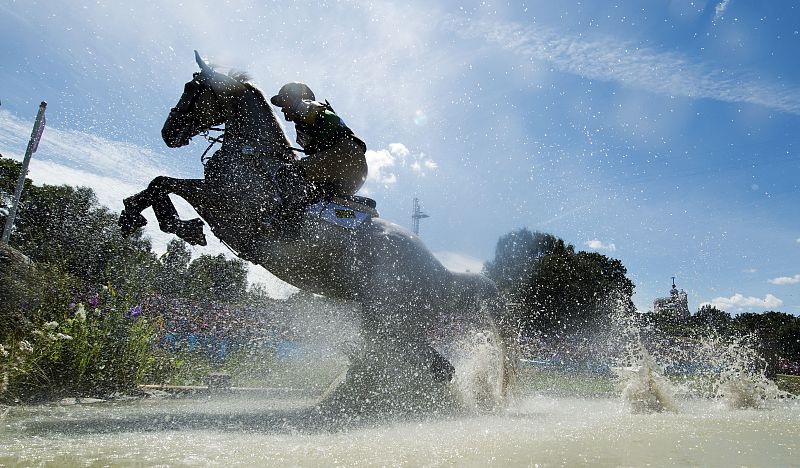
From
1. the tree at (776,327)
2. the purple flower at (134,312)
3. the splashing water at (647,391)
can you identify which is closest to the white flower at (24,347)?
the purple flower at (134,312)

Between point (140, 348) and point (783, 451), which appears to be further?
point (140, 348)

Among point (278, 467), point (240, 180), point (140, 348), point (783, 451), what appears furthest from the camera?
point (140, 348)

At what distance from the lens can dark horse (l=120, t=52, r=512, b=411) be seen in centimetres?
373

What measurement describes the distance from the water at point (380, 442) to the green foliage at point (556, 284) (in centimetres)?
3490

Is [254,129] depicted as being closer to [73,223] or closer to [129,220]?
[129,220]

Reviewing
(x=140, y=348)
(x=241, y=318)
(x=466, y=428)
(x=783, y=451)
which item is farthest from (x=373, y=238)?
(x=241, y=318)

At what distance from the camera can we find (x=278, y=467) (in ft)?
5.73

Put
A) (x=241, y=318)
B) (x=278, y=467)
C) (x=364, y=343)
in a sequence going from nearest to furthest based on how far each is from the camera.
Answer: (x=278, y=467)
(x=364, y=343)
(x=241, y=318)

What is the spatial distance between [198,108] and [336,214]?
1492mm

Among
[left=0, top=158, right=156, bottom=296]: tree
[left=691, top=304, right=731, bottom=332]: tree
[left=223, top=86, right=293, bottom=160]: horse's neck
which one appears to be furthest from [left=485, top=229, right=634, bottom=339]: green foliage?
[left=223, top=86, right=293, bottom=160]: horse's neck

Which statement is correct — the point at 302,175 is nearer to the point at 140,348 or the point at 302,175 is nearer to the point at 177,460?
the point at 177,460

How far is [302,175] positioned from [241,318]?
11.9 meters

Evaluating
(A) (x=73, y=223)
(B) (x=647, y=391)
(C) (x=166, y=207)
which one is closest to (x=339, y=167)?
(C) (x=166, y=207)

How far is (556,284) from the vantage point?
1542 inches
